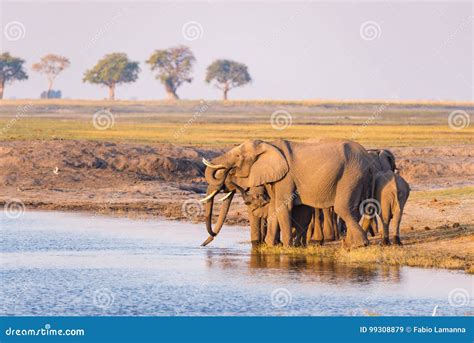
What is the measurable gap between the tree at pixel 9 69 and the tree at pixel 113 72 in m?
8.92

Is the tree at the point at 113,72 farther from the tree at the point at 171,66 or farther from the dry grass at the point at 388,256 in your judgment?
the dry grass at the point at 388,256

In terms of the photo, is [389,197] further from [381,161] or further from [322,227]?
[322,227]

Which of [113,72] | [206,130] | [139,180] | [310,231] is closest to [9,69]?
[113,72]

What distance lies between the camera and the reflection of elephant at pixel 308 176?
2528 cm

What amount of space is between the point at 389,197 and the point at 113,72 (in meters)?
127

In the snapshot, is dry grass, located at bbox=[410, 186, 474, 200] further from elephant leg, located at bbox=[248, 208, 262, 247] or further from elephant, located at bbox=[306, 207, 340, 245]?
elephant leg, located at bbox=[248, 208, 262, 247]

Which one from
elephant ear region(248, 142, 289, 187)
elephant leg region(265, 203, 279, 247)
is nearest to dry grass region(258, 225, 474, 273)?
elephant leg region(265, 203, 279, 247)

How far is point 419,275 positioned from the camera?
73.0ft

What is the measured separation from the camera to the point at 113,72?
15012 cm

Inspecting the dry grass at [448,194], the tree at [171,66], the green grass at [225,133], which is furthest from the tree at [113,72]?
the dry grass at [448,194]

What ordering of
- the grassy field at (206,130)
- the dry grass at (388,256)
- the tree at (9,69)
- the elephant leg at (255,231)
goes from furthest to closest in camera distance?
the tree at (9,69) < the grassy field at (206,130) < the elephant leg at (255,231) < the dry grass at (388,256)

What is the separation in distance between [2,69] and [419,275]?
128m
